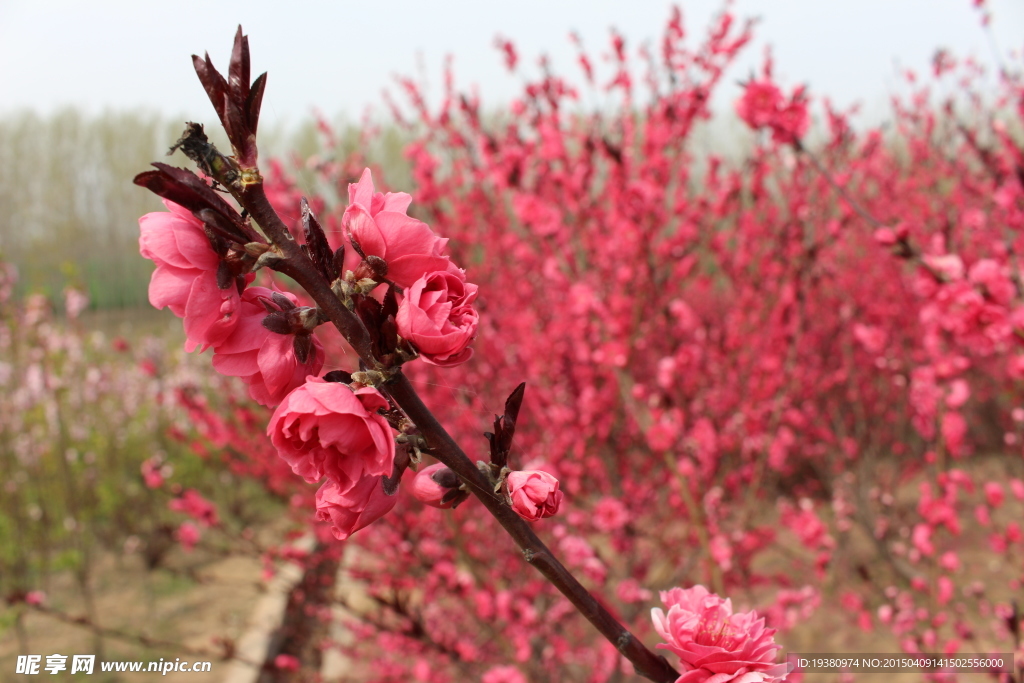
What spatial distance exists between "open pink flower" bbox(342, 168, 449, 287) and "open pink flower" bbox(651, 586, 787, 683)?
510mm

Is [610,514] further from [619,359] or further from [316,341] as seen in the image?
[316,341]

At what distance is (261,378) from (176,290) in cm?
14

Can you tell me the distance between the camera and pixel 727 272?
15.4ft

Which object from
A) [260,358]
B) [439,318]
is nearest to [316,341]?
[260,358]

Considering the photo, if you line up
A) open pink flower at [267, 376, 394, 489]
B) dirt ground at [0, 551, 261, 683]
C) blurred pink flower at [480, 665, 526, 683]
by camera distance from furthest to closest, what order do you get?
dirt ground at [0, 551, 261, 683], blurred pink flower at [480, 665, 526, 683], open pink flower at [267, 376, 394, 489]

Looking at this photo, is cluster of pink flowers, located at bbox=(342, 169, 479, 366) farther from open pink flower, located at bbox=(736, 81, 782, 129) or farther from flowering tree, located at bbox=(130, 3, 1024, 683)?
open pink flower, located at bbox=(736, 81, 782, 129)

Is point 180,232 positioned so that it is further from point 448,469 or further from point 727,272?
point 727,272

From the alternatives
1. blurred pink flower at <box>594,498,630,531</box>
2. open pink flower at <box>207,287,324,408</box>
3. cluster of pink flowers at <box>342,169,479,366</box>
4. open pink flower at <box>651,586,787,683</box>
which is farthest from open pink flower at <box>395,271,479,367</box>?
blurred pink flower at <box>594,498,630,531</box>

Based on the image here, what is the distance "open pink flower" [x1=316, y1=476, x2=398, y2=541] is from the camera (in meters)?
0.68

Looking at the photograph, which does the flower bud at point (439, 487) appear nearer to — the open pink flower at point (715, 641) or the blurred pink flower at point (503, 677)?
the open pink flower at point (715, 641)

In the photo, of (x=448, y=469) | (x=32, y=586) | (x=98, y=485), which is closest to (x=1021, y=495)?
(x=448, y=469)

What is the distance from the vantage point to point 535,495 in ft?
2.17

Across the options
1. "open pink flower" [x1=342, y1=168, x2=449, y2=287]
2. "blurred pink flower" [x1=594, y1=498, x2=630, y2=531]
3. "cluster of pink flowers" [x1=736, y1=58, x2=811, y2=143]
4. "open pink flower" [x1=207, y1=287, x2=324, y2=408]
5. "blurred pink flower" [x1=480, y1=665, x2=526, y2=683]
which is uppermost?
"cluster of pink flowers" [x1=736, y1=58, x2=811, y2=143]

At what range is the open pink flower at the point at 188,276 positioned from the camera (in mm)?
635
